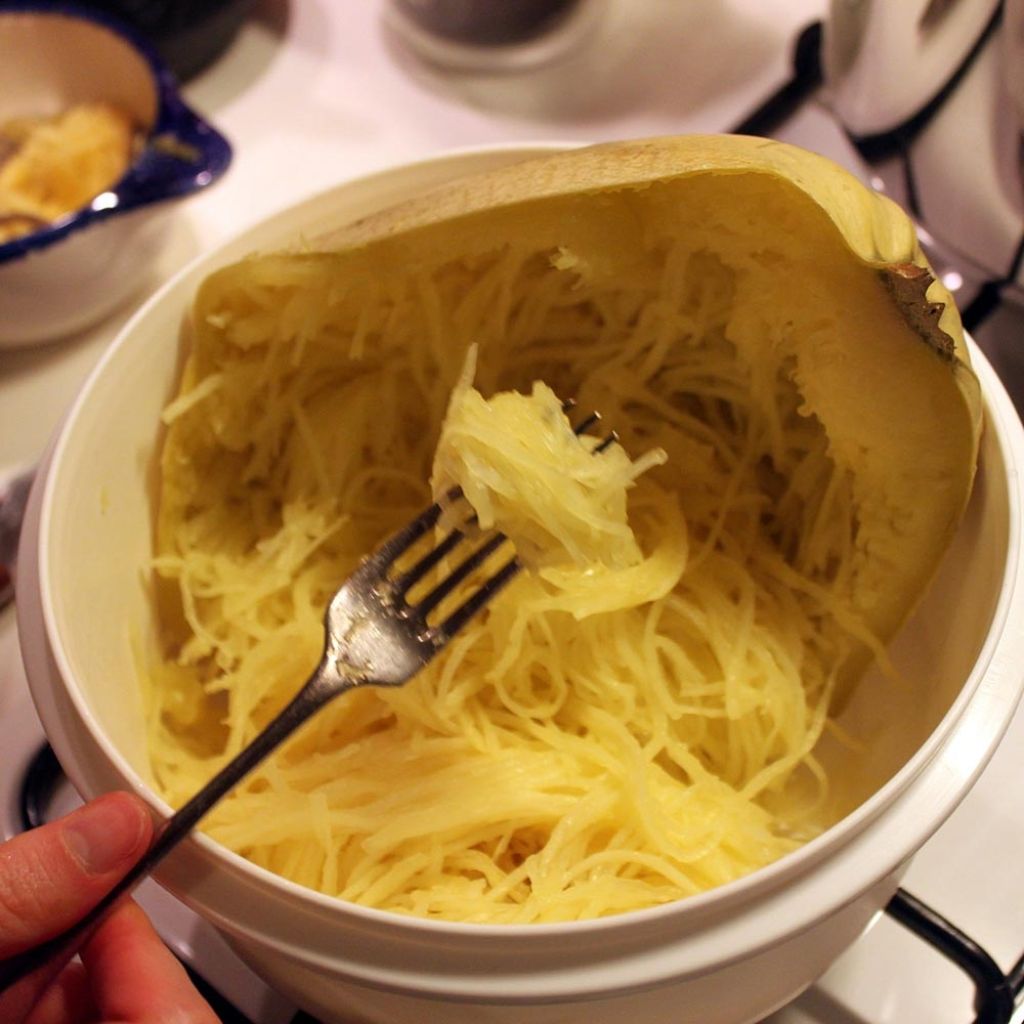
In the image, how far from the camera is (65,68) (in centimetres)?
100

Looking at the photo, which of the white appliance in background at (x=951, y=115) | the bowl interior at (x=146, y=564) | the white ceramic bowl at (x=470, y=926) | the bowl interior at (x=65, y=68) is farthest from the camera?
the bowl interior at (x=65, y=68)

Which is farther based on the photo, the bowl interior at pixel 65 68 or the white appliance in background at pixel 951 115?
the bowl interior at pixel 65 68

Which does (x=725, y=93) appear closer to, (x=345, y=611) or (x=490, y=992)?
(x=345, y=611)

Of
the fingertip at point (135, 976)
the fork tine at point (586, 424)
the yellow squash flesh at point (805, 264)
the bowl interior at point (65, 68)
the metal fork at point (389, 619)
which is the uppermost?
the yellow squash flesh at point (805, 264)

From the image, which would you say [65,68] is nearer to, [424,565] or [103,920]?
[424,565]

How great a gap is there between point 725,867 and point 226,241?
0.47m

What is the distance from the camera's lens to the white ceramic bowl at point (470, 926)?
0.41 m

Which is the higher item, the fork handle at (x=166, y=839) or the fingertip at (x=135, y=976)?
the fork handle at (x=166, y=839)

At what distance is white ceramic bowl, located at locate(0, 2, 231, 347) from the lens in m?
0.81

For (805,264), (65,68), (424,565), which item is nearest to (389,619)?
(424,565)

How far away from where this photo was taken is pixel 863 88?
83 centimetres

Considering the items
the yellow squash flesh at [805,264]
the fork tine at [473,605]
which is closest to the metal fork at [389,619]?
the fork tine at [473,605]

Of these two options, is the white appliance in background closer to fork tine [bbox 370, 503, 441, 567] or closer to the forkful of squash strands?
the forkful of squash strands

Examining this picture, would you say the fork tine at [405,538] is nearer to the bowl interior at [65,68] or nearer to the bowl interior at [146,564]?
the bowl interior at [146,564]
